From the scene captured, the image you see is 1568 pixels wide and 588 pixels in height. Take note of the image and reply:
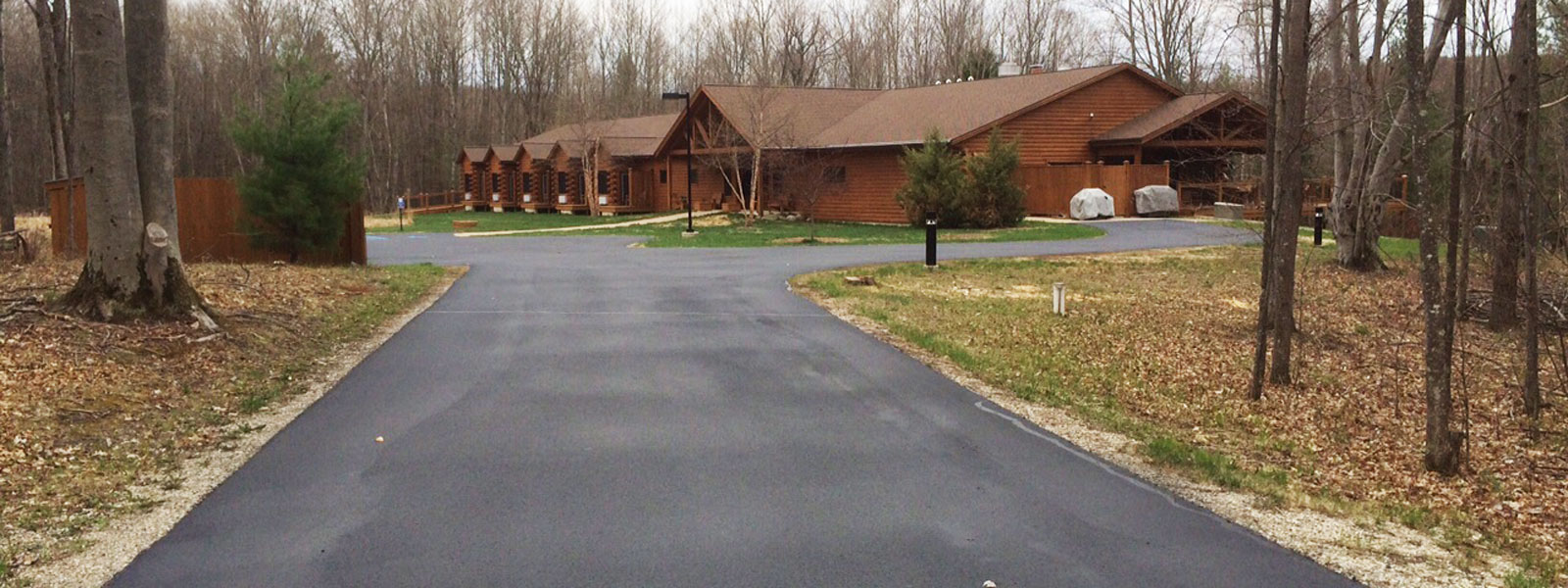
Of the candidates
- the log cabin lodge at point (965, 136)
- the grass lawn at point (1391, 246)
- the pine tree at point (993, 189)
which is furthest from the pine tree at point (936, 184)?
the grass lawn at point (1391, 246)

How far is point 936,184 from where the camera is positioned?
34531mm

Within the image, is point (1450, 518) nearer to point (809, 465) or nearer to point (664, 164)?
point (809, 465)

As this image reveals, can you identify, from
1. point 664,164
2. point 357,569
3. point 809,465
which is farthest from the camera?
point 664,164

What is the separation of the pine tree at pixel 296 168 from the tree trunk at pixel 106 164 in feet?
28.6

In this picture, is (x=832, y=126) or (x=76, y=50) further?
(x=832, y=126)

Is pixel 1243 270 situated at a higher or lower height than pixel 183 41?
lower

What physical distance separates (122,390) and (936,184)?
90.2 feet

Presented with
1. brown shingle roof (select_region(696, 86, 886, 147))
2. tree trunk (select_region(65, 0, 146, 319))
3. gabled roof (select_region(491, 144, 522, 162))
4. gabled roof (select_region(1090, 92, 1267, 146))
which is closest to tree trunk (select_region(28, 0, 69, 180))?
tree trunk (select_region(65, 0, 146, 319))

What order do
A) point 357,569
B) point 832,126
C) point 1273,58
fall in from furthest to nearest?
point 832,126 → point 1273,58 → point 357,569

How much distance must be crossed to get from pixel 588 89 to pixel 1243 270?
184 feet

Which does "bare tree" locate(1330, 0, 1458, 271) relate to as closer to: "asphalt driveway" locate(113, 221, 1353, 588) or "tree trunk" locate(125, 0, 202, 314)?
"asphalt driveway" locate(113, 221, 1353, 588)

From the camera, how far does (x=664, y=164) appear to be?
164 ft

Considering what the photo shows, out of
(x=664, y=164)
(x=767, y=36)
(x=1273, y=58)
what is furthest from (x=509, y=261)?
(x=767, y=36)

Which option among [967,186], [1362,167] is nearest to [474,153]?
[967,186]
